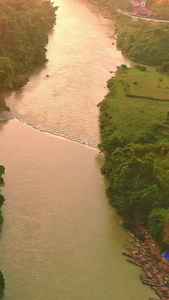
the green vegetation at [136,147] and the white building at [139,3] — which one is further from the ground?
the green vegetation at [136,147]

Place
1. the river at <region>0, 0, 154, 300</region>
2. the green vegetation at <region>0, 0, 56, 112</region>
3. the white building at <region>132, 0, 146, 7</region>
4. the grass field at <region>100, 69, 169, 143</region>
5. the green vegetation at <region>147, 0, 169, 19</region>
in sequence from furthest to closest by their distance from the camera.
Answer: the white building at <region>132, 0, 146, 7</region>, the green vegetation at <region>147, 0, 169, 19</region>, the green vegetation at <region>0, 0, 56, 112</region>, the grass field at <region>100, 69, 169, 143</region>, the river at <region>0, 0, 154, 300</region>

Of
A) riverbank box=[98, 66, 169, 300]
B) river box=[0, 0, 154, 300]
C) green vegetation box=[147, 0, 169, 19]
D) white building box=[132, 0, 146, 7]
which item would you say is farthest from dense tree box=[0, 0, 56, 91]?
white building box=[132, 0, 146, 7]

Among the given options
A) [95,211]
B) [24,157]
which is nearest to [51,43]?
[24,157]

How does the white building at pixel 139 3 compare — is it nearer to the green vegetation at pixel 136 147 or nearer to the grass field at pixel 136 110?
the grass field at pixel 136 110

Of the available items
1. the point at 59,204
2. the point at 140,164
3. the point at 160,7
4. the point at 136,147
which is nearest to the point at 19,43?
the point at 136,147

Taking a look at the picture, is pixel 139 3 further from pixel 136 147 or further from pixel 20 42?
pixel 136 147

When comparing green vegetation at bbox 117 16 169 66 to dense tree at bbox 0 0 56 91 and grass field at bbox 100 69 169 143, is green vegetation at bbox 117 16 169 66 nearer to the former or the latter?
grass field at bbox 100 69 169 143

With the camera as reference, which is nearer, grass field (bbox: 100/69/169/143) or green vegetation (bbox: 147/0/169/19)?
grass field (bbox: 100/69/169/143)

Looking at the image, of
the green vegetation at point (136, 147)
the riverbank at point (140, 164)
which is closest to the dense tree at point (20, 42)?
the green vegetation at point (136, 147)
